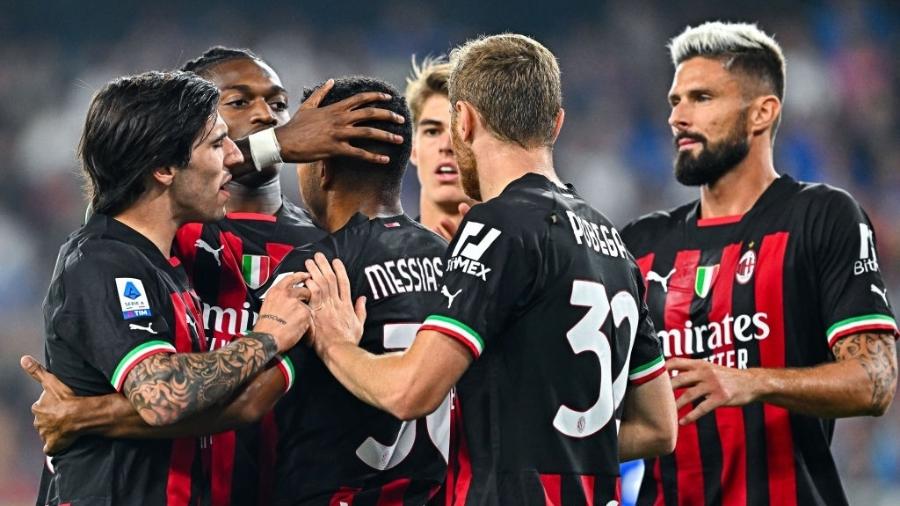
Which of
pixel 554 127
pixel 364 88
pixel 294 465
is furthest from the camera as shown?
pixel 364 88

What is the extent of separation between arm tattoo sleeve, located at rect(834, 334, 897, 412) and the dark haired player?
1653 millimetres

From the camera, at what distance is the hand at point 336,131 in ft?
12.8

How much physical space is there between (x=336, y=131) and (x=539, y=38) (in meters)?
8.82

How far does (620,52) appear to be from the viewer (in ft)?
40.6

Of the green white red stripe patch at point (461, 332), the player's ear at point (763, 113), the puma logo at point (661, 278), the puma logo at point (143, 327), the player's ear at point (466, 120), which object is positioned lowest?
the green white red stripe patch at point (461, 332)

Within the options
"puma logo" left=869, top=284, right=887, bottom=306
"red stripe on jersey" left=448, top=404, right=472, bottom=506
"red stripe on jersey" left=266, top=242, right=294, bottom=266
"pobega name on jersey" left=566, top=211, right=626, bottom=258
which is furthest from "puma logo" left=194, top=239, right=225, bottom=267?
"puma logo" left=869, top=284, right=887, bottom=306

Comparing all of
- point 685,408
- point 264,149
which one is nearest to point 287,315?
point 264,149

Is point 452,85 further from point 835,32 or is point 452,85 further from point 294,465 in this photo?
point 835,32

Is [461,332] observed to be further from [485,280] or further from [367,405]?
[367,405]

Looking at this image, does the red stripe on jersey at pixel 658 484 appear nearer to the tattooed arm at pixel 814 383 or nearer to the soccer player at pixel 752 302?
the soccer player at pixel 752 302

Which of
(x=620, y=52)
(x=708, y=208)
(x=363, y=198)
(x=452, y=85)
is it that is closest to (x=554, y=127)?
(x=452, y=85)

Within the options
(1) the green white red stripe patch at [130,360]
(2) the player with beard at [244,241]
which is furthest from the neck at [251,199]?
(1) the green white red stripe patch at [130,360]

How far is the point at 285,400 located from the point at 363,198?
74 centimetres

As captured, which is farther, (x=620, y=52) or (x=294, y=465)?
(x=620, y=52)
